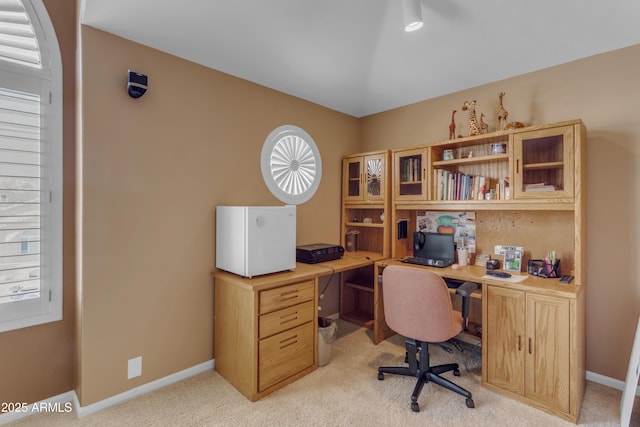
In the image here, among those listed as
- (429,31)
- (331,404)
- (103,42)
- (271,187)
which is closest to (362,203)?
(271,187)

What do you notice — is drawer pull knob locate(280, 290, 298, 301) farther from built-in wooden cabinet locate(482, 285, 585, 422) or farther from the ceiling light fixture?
the ceiling light fixture

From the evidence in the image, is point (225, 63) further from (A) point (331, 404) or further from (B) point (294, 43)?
(A) point (331, 404)

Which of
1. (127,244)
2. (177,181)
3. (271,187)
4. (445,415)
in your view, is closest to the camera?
(445,415)

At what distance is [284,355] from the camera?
229 cm

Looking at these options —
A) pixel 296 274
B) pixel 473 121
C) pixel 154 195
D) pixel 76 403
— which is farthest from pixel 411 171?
pixel 76 403

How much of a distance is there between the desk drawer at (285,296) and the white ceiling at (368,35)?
1.72 meters

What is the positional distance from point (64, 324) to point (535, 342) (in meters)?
3.13

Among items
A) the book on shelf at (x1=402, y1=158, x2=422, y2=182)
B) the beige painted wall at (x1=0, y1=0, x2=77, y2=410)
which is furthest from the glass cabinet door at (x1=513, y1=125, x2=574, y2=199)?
the beige painted wall at (x1=0, y1=0, x2=77, y2=410)

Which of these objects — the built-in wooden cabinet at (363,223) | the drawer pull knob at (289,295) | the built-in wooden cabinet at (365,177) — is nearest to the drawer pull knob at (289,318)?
the drawer pull knob at (289,295)

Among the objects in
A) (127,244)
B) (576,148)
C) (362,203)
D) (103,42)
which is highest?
(103,42)

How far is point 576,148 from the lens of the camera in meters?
2.11

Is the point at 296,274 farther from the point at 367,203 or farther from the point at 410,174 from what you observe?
the point at 410,174

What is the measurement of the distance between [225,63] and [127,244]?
5.09ft

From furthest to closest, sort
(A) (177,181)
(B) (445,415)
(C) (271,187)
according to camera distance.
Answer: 1. (C) (271,187)
2. (A) (177,181)
3. (B) (445,415)
